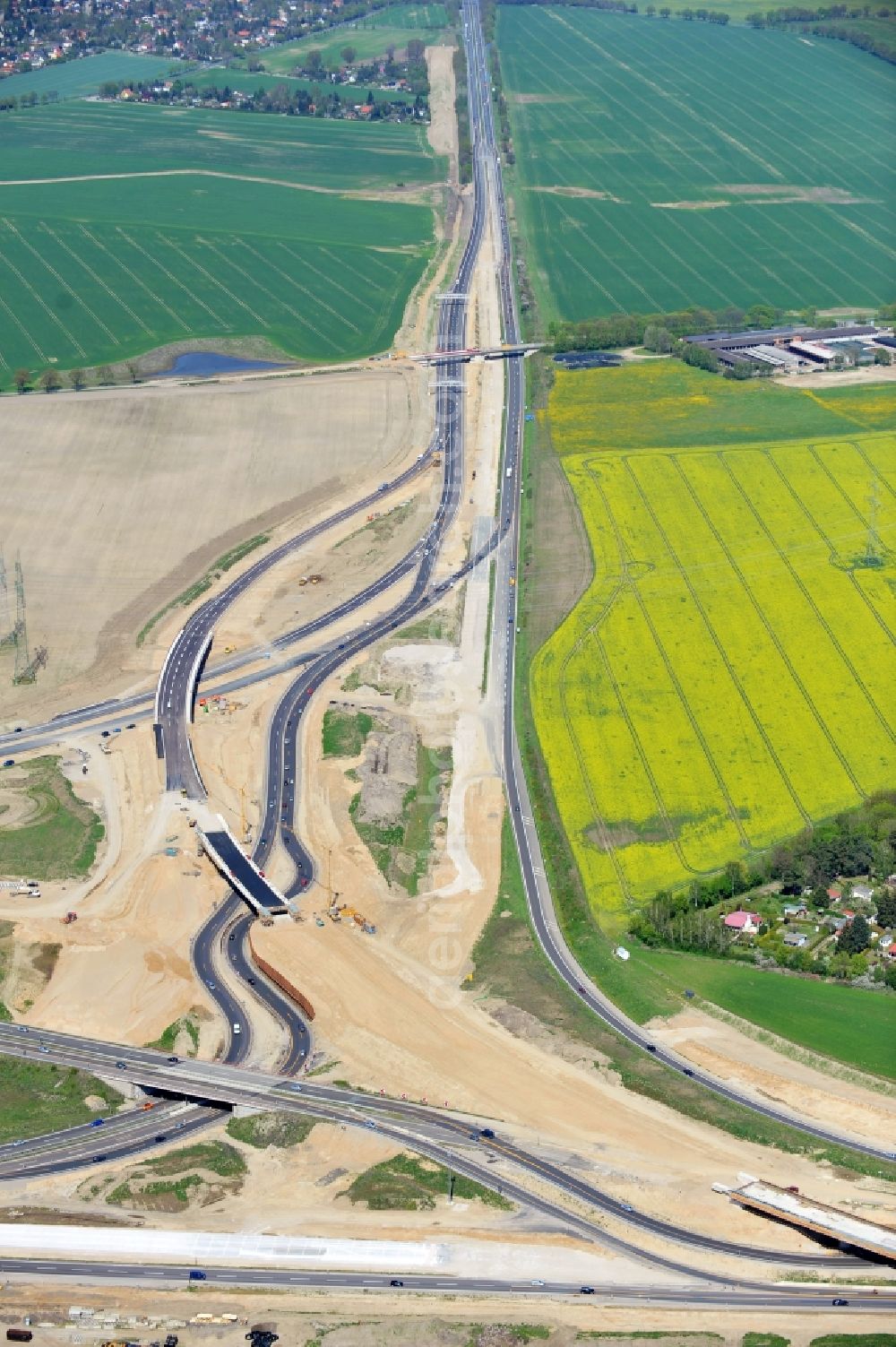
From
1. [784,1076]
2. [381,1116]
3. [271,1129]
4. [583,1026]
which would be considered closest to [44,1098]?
[271,1129]

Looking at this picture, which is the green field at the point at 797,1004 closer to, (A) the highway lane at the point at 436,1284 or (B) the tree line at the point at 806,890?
(B) the tree line at the point at 806,890

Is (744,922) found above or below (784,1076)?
above

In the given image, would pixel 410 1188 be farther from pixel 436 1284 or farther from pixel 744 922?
pixel 744 922

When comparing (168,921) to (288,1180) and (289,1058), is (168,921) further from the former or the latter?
(288,1180)

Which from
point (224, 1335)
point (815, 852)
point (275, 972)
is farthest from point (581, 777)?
point (224, 1335)

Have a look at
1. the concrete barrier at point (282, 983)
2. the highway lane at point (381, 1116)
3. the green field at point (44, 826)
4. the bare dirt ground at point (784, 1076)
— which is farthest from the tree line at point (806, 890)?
the green field at point (44, 826)

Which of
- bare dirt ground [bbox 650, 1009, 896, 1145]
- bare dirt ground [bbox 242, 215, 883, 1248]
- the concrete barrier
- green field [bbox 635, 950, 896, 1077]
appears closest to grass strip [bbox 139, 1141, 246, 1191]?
bare dirt ground [bbox 242, 215, 883, 1248]
